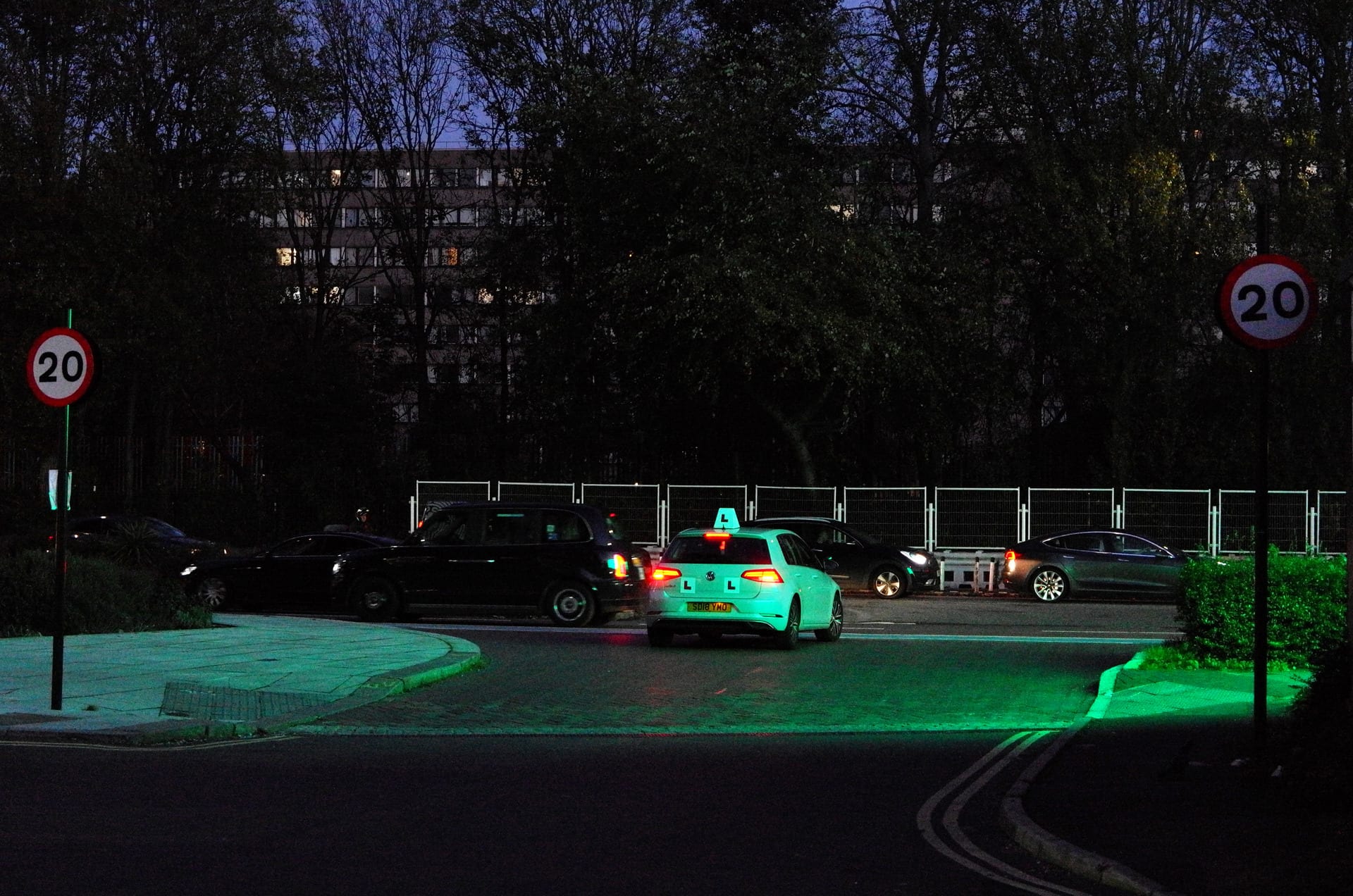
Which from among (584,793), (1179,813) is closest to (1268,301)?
(1179,813)

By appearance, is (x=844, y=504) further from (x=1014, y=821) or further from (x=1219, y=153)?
(x=1014, y=821)

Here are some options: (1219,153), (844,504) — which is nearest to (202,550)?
(844,504)

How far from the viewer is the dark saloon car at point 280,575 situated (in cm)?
2788

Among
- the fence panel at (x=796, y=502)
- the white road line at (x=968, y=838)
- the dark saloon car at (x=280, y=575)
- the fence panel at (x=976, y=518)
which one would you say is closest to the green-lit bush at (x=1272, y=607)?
the white road line at (x=968, y=838)

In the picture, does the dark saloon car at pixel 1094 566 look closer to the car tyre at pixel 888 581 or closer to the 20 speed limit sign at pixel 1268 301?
the car tyre at pixel 888 581

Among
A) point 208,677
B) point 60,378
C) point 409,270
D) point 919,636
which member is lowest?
point 919,636

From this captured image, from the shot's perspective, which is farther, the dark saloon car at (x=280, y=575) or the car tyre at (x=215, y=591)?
the car tyre at (x=215, y=591)

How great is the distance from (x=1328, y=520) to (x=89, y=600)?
26.8 meters

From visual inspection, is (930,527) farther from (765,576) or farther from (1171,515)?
(765,576)

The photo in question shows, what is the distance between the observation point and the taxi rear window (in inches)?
795

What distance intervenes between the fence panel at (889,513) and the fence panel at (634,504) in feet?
14.6

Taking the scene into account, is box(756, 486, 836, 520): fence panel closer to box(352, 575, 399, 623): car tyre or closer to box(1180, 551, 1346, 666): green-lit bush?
box(352, 575, 399, 623): car tyre

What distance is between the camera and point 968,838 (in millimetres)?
8438

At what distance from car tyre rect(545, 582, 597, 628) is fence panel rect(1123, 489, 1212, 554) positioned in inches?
686
